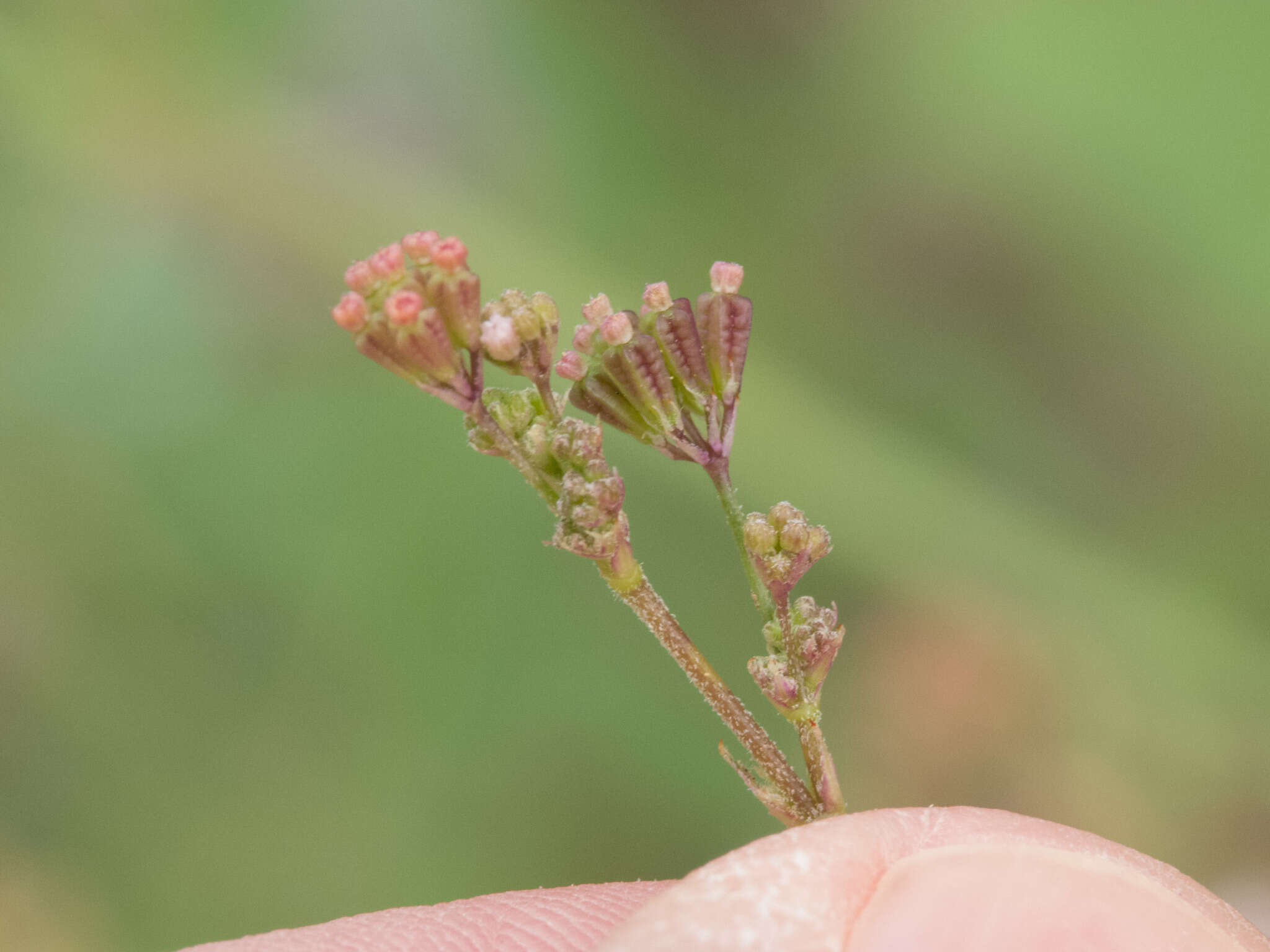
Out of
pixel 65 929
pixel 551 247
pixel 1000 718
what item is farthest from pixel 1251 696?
pixel 65 929

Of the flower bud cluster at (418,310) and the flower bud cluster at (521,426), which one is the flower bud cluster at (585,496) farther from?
the flower bud cluster at (418,310)

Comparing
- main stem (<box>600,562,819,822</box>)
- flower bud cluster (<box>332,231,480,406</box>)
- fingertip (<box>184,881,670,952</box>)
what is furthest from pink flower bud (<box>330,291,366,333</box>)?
fingertip (<box>184,881,670,952</box>)

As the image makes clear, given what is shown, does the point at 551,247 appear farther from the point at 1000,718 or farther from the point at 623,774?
the point at 1000,718

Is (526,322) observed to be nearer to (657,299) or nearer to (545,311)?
(545,311)

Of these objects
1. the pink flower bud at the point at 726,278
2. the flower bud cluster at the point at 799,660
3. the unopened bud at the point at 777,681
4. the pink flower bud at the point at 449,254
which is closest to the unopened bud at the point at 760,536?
the flower bud cluster at the point at 799,660

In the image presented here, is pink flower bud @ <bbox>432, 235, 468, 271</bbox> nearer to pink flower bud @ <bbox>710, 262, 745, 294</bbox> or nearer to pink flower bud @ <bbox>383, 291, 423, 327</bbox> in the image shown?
pink flower bud @ <bbox>383, 291, 423, 327</bbox>
